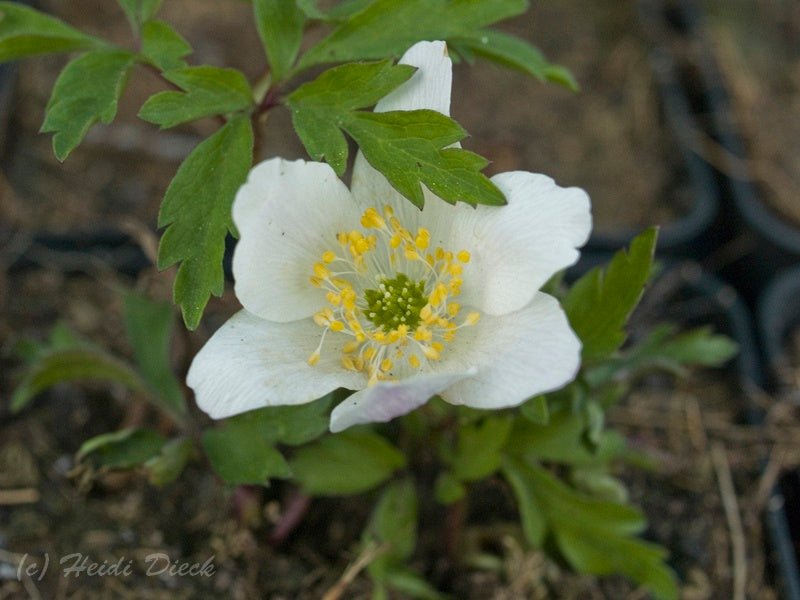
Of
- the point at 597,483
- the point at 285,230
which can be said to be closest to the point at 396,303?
the point at 285,230

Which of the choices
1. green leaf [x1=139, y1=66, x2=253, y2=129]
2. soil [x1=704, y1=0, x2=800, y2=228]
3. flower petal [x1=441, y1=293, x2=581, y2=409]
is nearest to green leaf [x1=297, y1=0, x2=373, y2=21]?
green leaf [x1=139, y1=66, x2=253, y2=129]

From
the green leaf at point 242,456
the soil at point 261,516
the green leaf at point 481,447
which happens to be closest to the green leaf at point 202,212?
the green leaf at point 242,456

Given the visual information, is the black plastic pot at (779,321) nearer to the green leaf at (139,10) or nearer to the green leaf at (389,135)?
the green leaf at (389,135)

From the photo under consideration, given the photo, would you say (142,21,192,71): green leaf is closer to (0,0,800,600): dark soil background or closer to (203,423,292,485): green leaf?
(0,0,800,600): dark soil background

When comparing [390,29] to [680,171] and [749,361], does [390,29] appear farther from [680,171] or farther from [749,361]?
[680,171]

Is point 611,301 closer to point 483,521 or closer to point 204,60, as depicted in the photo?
point 483,521

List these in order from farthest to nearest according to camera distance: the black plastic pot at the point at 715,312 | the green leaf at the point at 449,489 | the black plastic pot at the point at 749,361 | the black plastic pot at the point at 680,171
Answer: the black plastic pot at the point at 680,171, the black plastic pot at the point at 715,312, the black plastic pot at the point at 749,361, the green leaf at the point at 449,489
